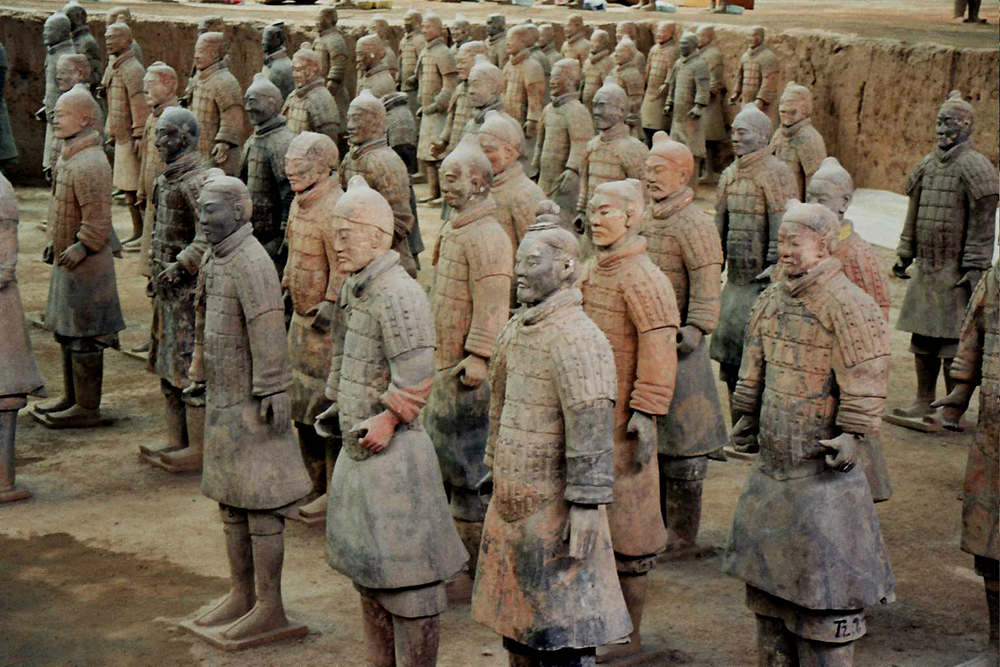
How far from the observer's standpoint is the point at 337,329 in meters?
5.94

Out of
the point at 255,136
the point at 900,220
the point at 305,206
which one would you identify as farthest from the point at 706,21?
the point at 305,206

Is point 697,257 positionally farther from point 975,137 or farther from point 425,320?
point 975,137

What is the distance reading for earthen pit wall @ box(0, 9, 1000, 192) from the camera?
14.3 metres

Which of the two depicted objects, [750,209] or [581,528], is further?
[750,209]

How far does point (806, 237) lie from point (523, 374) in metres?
1.12

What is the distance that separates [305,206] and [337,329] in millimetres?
1287

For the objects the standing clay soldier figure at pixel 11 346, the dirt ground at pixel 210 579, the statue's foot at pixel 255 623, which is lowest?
the dirt ground at pixel 210 579

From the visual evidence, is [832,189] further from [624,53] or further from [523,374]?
[624,53]

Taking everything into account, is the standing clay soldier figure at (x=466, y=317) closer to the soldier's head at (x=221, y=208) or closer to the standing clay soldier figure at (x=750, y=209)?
the soldier's head at (x=221, y=208)

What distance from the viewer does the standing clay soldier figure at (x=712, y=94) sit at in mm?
16578

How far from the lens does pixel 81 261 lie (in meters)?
8.53

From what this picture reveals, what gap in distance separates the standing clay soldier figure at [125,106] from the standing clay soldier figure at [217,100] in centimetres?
163

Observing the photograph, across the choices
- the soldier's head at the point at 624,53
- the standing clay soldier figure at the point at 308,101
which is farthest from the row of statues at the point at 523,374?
the soldier's head at the point at 624,53

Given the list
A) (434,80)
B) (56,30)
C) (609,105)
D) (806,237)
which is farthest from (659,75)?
(806,237)
